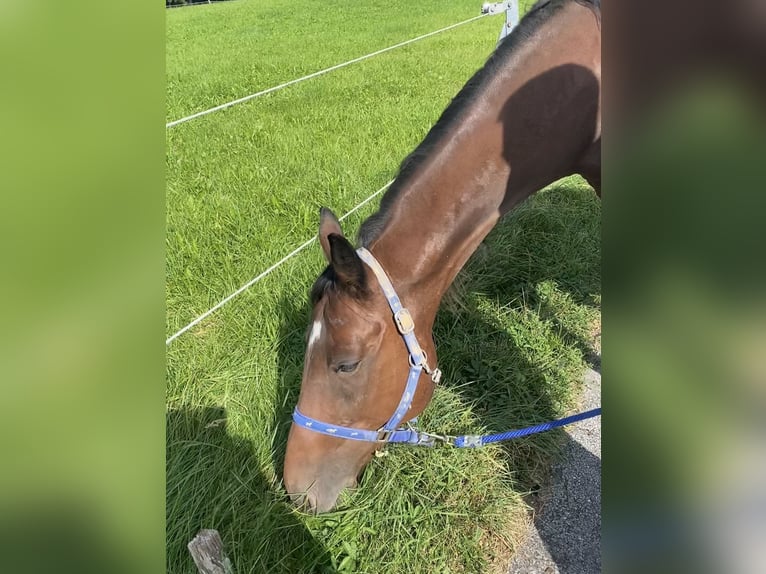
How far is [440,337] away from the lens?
10.6ft

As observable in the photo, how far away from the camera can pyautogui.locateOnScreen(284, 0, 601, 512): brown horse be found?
1.97 metres

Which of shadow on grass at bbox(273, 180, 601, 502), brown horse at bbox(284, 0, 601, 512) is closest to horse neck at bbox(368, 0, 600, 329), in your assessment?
brown horse at bbox(284, 0, 601, 512)

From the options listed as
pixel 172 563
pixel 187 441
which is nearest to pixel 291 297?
pixel 187 441

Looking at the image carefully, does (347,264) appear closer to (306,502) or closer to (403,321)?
(403,321)

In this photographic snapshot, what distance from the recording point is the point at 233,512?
7.11ft

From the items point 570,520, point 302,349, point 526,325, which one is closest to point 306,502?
point 302,349

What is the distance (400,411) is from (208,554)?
0.82 m

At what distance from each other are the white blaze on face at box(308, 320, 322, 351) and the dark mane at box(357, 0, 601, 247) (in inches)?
13.5

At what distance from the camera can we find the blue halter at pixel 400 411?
1.95 metres

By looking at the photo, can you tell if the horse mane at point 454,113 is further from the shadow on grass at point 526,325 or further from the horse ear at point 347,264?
the shadow on grass at point 526,325

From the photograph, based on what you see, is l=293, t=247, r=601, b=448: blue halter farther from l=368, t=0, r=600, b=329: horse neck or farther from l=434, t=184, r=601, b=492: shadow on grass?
l=434, t=184, r=601, b=492: shadow on grass

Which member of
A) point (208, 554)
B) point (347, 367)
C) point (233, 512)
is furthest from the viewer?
point (233, 512)
